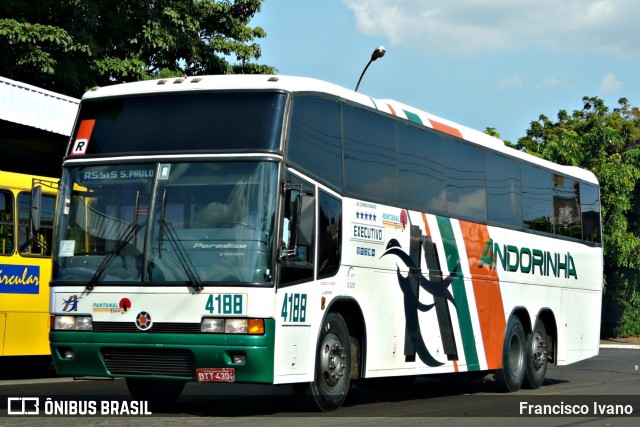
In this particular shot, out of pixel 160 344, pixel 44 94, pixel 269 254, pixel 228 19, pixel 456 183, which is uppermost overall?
pixel 228 19

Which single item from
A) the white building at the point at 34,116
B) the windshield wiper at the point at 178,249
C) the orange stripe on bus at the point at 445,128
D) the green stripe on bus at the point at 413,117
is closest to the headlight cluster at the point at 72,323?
the windshield wiper at the point at 178,249

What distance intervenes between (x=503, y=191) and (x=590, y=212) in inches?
163

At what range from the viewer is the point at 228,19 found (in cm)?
3631

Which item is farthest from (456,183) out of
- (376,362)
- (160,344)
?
(160,344)

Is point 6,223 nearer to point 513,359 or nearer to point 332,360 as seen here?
point 332,360

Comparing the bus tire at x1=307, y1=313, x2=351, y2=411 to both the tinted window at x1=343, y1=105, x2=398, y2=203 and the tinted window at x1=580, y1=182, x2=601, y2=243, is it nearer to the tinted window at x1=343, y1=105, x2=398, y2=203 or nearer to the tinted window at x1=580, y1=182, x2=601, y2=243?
the tinted window at x1=343, y1=105, x2=398, y2=203

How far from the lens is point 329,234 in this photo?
39.7 feet

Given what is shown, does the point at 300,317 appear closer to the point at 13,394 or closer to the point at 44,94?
the point at 13,394

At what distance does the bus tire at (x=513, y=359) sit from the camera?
17.1 metres

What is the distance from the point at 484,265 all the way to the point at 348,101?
4447 mm

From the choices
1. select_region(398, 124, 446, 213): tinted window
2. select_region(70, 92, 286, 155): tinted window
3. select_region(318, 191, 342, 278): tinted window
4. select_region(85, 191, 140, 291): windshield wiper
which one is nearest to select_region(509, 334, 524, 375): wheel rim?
select_region(398, 124, 446, 213): tinted window

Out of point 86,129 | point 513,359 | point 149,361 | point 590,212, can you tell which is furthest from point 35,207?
point 590,212

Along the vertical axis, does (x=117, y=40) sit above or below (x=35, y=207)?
above

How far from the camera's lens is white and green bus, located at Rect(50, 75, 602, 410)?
430 inches
